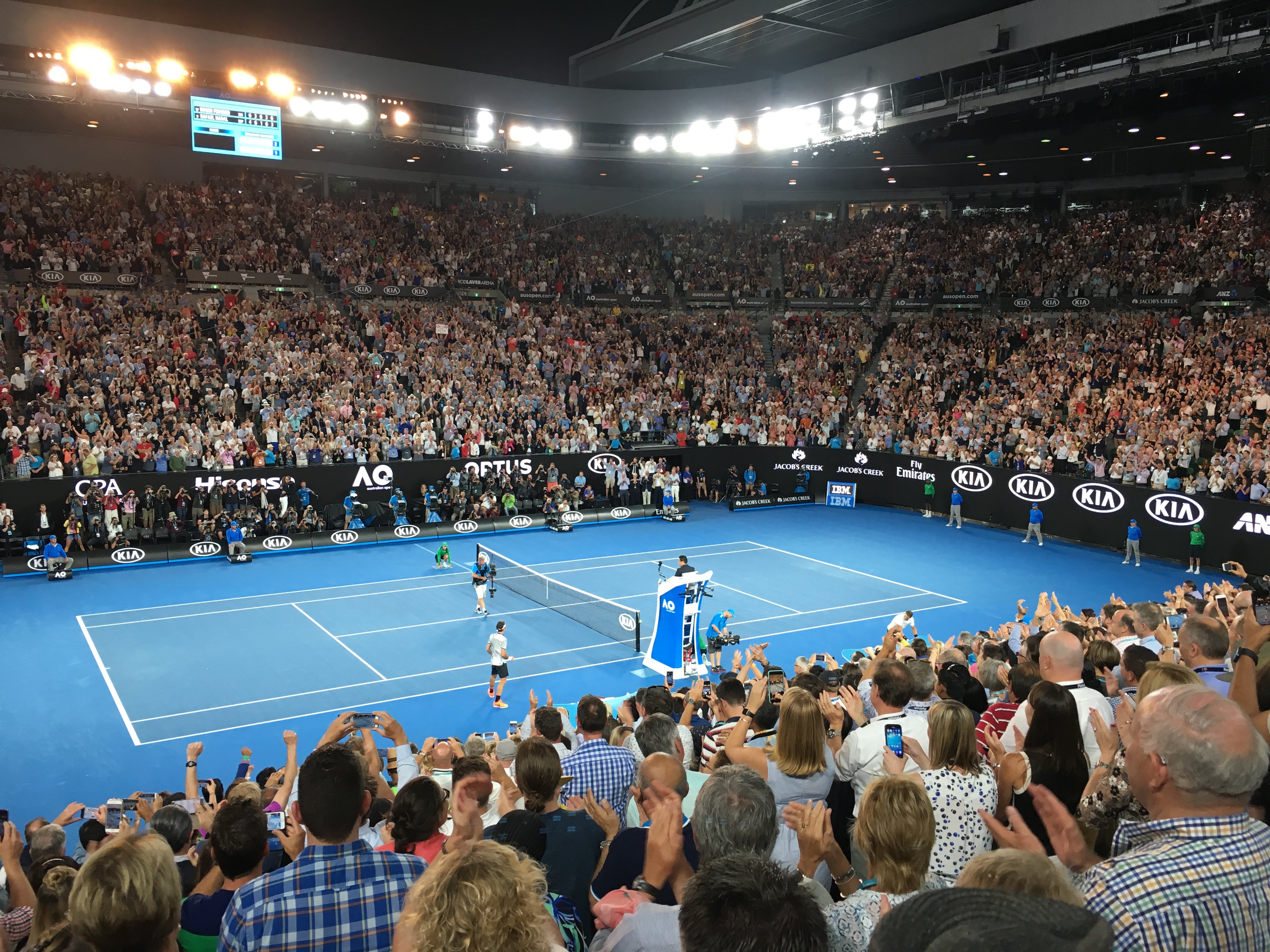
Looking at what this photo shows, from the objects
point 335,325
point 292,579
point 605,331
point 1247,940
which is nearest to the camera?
point 1247,940

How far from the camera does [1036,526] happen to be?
1329 inches

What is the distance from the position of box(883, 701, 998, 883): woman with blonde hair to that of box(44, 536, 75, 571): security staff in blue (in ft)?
93.3

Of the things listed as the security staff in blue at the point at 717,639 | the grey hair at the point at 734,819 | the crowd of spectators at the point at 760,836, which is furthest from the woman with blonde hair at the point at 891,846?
the security staff in blue at the point at 717,639

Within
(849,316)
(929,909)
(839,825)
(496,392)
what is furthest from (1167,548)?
(929,909)

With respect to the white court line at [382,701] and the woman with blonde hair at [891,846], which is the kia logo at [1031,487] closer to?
the white court line at [382,701]

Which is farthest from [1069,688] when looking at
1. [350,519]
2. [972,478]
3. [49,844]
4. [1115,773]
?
[972,478]

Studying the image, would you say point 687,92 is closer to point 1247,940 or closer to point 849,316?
point 849,316

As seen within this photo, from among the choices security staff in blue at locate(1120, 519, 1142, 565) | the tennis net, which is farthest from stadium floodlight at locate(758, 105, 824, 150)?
the tennis net

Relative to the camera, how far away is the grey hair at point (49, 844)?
7500 millimetres

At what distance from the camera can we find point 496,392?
39969mm

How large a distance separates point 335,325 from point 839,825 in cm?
3684

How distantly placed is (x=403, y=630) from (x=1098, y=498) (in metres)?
23.8

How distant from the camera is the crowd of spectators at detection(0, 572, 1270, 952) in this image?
116 inches

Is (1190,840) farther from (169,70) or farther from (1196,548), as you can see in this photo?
(169,70)
